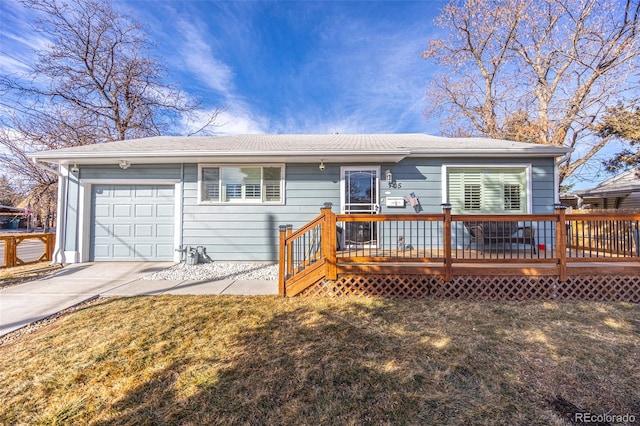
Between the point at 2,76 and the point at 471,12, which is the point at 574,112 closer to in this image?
the point at 471,12

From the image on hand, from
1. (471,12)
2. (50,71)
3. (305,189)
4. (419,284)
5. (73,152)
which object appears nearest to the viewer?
(419,284)

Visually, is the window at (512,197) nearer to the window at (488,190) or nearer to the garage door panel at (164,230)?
the window at (488,190)

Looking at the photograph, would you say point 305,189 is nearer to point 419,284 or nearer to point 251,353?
point 419,284

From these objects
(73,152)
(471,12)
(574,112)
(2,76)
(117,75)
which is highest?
(471,12)

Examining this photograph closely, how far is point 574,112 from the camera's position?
1116cm

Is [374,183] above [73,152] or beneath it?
beneath

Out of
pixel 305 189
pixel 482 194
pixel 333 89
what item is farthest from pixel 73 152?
pixel 333 89

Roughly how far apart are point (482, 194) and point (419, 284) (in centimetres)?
363

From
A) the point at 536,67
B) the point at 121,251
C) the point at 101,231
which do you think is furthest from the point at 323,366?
the point at 536,67


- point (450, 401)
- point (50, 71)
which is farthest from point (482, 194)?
point (50, 71)

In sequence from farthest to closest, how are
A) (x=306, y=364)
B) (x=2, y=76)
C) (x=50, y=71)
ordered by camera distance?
(x=50, y=71) → (x=2, y=76) → (x=306, y=364)

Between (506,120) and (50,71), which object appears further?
(506,120)

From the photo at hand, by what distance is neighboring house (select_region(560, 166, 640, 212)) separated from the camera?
38.3 feet

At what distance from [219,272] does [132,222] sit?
9.99 ft
